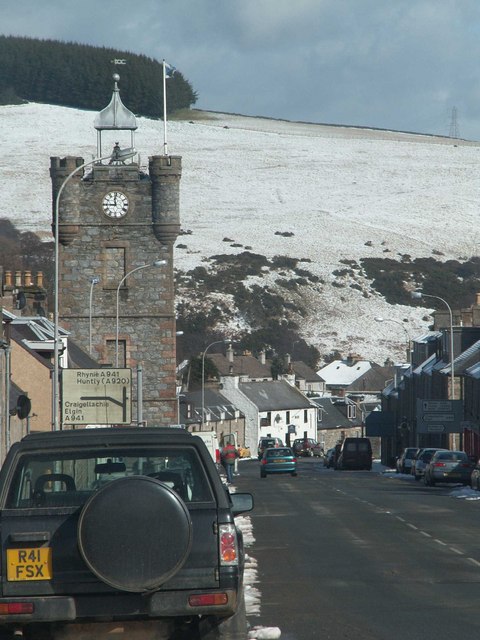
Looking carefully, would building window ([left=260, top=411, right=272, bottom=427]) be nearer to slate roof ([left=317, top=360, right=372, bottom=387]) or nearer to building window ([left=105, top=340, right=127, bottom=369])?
slate roof ([left=317, top=360, right=372, bottom=387])

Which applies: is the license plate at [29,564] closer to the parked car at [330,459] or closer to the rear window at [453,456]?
the rear window at [453,456]

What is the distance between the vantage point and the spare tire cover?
9148 mm

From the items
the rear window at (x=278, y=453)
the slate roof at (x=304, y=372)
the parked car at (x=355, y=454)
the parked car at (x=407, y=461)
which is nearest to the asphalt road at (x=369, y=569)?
the parked car at (x=407, y=461)

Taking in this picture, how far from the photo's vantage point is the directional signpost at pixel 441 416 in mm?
59906

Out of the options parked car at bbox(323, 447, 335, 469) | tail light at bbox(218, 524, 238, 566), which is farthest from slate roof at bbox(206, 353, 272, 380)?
tail light at bbox(218, 524, 238, 566)

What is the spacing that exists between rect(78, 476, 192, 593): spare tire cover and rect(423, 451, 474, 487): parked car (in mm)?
36971

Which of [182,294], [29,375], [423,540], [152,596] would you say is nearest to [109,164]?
[29,375]

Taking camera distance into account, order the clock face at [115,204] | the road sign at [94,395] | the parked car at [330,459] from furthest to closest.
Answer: the parked car at [330,459] → the clock face at [115,204] → the road sign at [94,395]

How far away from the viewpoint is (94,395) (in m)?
42.0

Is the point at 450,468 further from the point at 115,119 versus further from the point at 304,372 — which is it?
the point at 304,372

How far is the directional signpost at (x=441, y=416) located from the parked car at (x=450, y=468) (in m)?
13.1

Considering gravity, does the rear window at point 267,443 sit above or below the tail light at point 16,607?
below

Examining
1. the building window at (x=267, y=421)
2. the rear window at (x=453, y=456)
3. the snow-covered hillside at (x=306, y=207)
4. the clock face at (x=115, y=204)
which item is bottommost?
the rear window at (x=453, y=456)

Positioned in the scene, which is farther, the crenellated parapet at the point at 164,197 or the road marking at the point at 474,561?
the crenellated parapet at the point at 164,197
